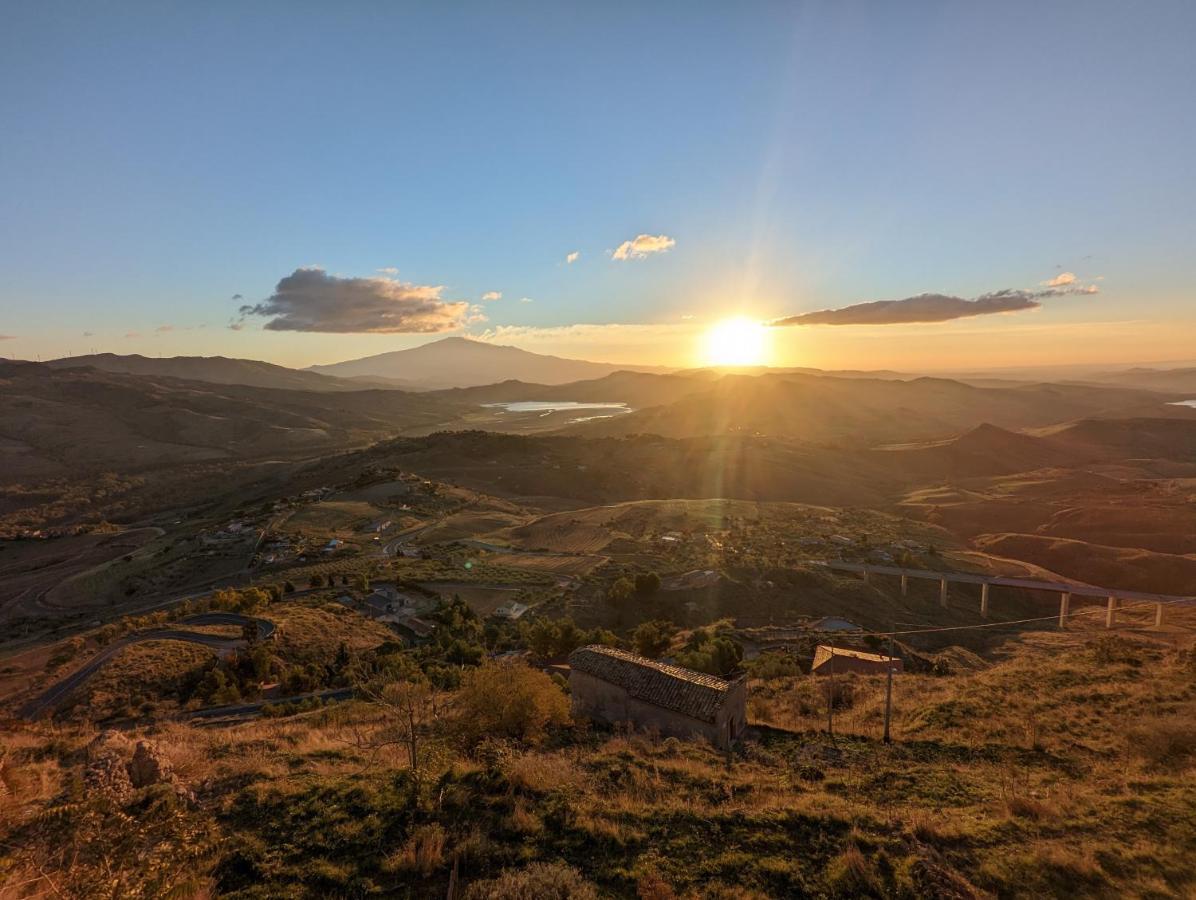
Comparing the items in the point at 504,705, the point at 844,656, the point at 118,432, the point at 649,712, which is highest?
the point at 504,705

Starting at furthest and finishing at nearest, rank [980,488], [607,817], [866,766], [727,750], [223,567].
Result: [980,488], [223,567], [727,750], [866,766], [607,817]

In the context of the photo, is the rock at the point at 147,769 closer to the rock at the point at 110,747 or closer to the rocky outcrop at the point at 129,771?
the rocky outcrop at the point at 129,771

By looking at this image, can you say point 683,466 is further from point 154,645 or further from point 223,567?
point 154,645

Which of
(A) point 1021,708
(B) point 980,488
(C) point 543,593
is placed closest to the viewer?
(A) point 1021,708

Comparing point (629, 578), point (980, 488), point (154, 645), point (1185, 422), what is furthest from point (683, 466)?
point (1185, 422)

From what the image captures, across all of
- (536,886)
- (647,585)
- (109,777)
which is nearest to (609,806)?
(536,886)

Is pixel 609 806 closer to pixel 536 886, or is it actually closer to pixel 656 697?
pixel 536 886

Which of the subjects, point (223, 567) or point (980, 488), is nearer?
point (223, 567)

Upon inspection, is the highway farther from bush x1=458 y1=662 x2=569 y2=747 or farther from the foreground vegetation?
bush x1=458 y1=662 x2=569 y2=747
